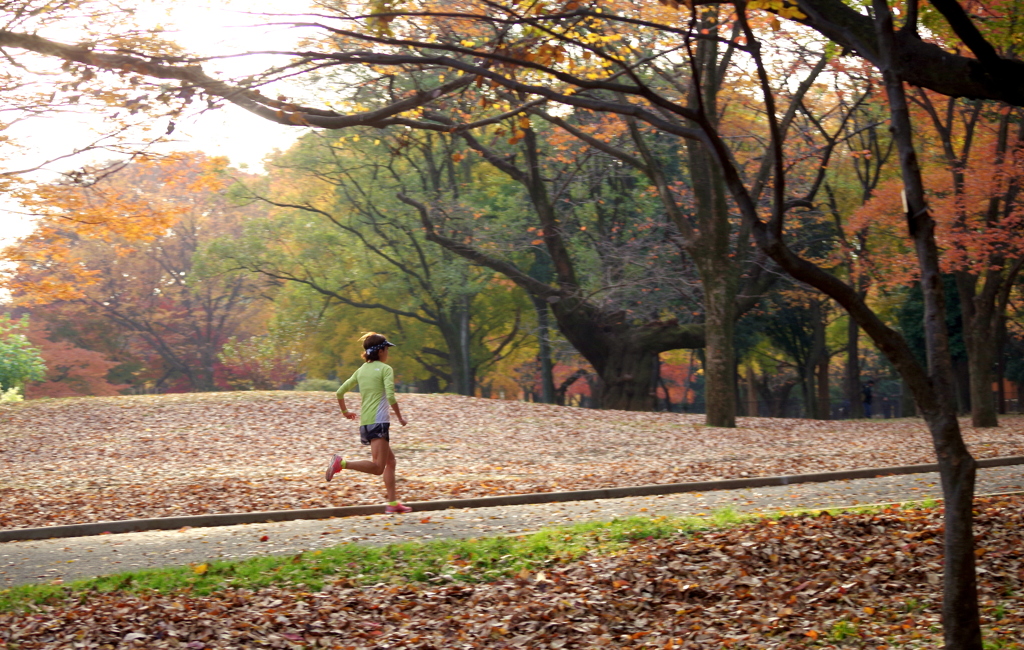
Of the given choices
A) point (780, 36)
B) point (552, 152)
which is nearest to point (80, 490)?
point (780, 36)

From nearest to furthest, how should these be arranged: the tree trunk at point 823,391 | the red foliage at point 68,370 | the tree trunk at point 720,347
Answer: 1. the tree trunk at point 720,347
2. the tree trunk at point 823,391
3. the red foliage at point 68,370

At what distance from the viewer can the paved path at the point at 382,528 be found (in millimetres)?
8476

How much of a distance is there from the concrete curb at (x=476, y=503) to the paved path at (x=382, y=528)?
0.60ft

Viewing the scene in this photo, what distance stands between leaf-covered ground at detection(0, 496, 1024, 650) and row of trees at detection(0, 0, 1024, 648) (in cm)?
121

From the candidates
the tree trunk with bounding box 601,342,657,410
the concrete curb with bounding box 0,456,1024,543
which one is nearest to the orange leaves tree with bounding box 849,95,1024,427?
the concrete curb with bounding box 0,456,1024,543

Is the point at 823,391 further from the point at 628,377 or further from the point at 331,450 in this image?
the point at 331,450

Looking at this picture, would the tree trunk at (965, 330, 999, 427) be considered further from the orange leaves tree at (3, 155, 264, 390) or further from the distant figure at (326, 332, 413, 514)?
the orange leaves tree at (3, 155, 264, 390)

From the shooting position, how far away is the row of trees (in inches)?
231

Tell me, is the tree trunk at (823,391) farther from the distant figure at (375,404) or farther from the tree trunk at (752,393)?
the distant figure at (375,404)

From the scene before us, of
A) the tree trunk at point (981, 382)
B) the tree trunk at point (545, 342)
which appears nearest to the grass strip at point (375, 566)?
the tree trunk at point (981, 382)

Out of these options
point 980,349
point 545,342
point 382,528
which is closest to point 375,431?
point 382,528

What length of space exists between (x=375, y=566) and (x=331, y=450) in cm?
1097

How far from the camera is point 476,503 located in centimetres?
1138

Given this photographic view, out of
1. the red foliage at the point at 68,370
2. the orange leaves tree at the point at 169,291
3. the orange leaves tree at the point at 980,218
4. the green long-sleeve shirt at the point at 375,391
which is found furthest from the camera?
the orange leaves tree at the point at 169,291
